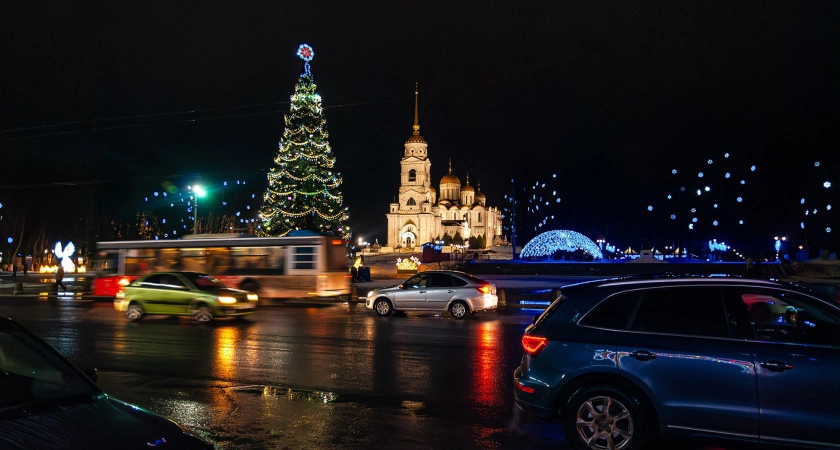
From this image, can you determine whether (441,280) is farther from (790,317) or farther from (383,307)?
(790,317)

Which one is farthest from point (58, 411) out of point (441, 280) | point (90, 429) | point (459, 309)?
point (441, 280)

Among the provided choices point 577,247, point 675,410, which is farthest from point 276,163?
point 675,410

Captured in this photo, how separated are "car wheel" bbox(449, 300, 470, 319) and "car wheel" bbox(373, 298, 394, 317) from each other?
207 centimetres

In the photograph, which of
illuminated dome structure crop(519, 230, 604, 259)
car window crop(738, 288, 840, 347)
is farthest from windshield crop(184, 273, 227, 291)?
illuminated dome structure crop(519, 230, 604, 259)

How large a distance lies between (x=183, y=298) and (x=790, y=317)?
638 inches

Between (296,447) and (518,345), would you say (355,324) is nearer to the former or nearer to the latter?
(518,345)

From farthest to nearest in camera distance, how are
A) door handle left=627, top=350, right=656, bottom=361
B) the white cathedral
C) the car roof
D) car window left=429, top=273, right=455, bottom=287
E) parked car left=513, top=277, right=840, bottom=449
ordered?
1. the white cathedral
2. car window left=429, top=273, right=455, bottom=287
3. the car roof
4. door handle left=627, top=350, right=656, bottom=361
5. parked car left=513, top=277, right=840, bottom=449

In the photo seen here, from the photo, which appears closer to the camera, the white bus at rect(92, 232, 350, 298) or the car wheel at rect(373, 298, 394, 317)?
the car wheel at rect(373, 298, 394, 317)

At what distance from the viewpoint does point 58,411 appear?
3.64 metres

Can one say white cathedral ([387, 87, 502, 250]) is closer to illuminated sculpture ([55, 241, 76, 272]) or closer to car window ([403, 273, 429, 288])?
illuminated sculpture ([55, 241, 76, 272])

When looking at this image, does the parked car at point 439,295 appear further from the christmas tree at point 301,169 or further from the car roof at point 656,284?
the christmas tree at point 301,169

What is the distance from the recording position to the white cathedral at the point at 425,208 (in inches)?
5359

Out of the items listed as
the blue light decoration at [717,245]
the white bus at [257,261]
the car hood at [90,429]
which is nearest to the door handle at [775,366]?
the car hood at [90,429]

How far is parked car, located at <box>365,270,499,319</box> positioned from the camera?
19609mm
